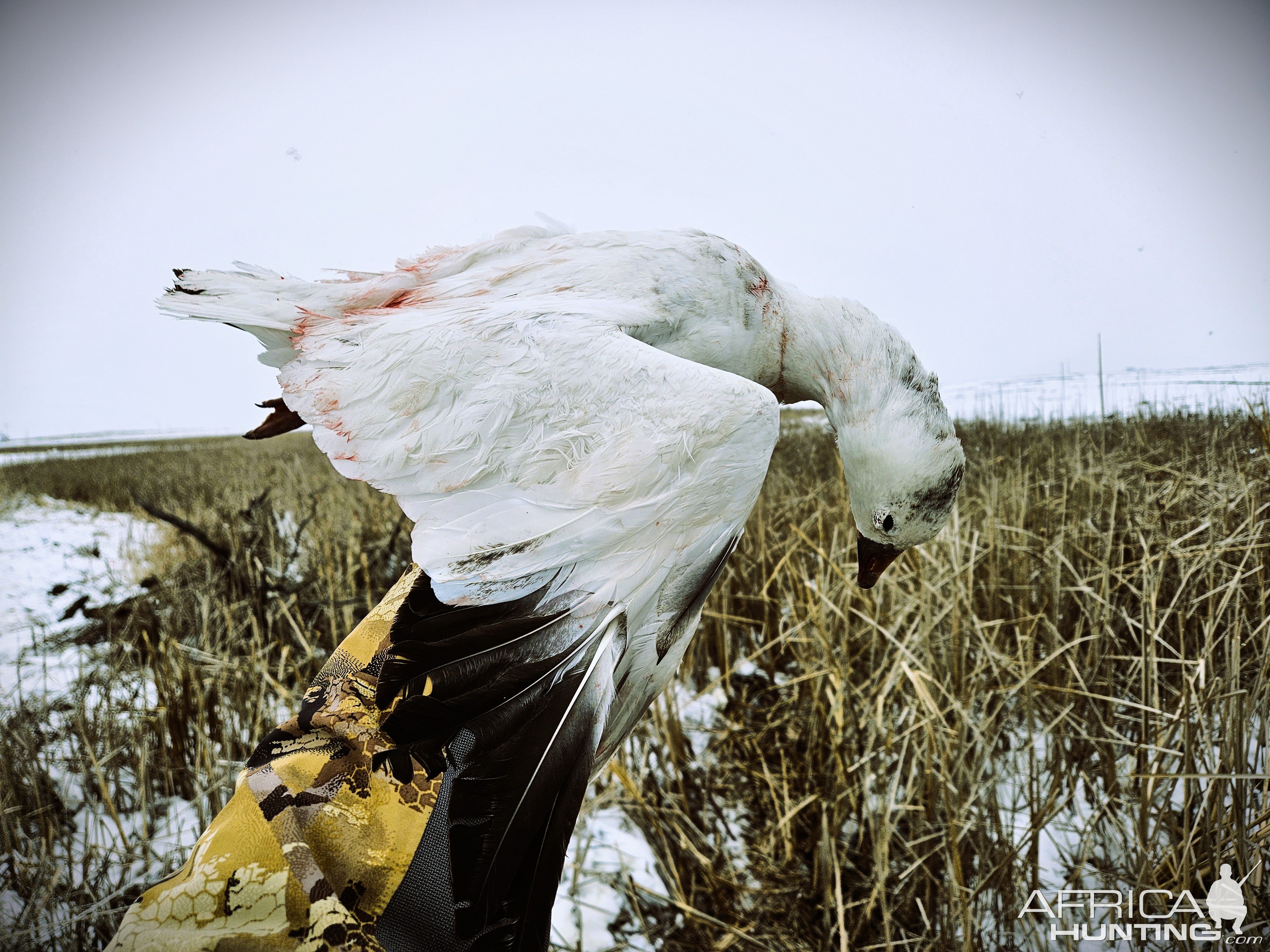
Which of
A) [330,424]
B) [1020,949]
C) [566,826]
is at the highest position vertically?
[330,424]

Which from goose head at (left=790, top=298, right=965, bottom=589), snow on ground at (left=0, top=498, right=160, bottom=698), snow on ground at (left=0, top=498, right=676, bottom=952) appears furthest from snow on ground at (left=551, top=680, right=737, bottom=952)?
snow on ground at (left=0, top=498, right=160, bottom=698)

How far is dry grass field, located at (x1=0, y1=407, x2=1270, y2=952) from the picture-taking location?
131 centimetres

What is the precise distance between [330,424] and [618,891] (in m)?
1.39

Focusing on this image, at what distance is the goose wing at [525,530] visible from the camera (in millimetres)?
683

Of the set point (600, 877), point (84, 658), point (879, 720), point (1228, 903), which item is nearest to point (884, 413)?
point (879, 720)

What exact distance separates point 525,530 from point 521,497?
53 millimetres

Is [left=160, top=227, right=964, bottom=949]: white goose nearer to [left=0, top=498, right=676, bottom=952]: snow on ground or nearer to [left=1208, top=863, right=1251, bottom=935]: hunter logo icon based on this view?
[left=0, top=498, right=676, bottom=952]: snow on ground

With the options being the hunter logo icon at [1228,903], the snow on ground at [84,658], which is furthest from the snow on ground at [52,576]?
the hunter logo icon at [1228,903]

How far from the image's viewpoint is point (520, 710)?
705 mm

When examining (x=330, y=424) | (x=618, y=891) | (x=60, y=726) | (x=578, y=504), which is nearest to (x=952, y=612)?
(x=618, y=891)

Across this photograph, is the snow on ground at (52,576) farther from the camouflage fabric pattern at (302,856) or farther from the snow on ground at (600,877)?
the snow on ground at (600,877)

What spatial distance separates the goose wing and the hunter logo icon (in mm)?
1332

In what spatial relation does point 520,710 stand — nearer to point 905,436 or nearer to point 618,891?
point 905,436

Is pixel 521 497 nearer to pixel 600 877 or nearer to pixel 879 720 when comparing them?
pixel 879 720
